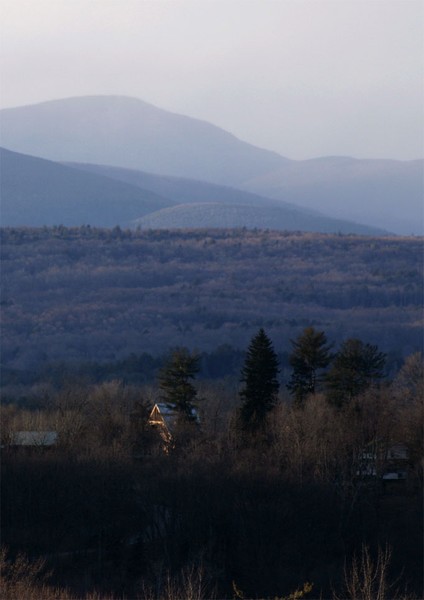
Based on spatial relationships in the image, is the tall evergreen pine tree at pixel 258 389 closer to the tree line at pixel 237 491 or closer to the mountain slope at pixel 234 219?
the tree line at pixel 237 491

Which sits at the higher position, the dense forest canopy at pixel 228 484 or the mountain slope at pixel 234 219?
the mountain slope at pixel 234 219

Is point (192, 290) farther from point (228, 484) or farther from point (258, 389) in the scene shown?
point (228, 484)

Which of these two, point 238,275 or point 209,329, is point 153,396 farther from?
point 238,275

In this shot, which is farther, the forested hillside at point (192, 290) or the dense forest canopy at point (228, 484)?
the forested hillside at point (192, 290)

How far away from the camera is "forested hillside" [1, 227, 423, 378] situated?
83625mm

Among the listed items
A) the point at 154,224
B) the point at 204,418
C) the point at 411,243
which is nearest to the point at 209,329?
the point at 411,243

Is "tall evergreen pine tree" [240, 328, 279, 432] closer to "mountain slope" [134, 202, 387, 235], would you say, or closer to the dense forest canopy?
the dense forest canopy

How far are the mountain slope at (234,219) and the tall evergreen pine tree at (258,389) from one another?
131 meters

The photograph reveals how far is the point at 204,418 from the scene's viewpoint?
36.6 meters

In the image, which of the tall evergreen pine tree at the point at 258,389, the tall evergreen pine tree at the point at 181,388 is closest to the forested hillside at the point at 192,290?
the tall evergreen pine tree at the point at 181,388

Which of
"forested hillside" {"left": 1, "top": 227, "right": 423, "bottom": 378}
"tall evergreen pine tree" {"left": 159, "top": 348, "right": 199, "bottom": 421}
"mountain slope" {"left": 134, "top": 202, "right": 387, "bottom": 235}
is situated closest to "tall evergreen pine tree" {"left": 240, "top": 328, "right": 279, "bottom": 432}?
"tall evergreen pine tree" {"left": 159, "top": 348, "right": 199, "bottom": 421}

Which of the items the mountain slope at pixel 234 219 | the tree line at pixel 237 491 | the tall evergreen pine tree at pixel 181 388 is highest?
the mountain slope at pixel 234 219

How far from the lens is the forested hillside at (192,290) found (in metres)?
83.6

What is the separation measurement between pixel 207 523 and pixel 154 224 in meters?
146
